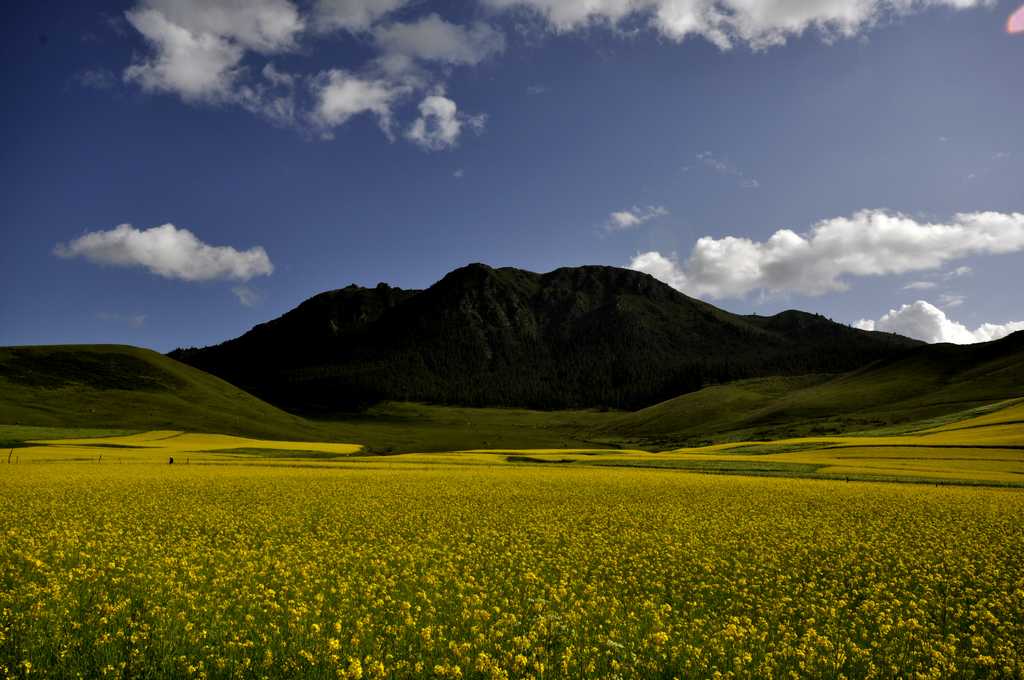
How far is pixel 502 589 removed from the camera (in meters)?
14.2

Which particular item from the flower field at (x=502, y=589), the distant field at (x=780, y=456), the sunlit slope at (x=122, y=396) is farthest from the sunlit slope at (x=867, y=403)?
the flower field at (x=502, y=589)

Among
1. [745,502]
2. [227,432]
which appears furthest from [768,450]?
[227,432]

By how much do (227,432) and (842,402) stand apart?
534 ft

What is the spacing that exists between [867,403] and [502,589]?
561 ft

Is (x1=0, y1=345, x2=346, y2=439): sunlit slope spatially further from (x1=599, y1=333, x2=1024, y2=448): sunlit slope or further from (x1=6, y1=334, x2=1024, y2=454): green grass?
(x1=599, y1=333, x2=1024, y2=448): sunlit slope

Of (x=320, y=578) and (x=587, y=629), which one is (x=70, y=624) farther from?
(x=587, y=629)

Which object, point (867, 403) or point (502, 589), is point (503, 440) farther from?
point (502, 589)

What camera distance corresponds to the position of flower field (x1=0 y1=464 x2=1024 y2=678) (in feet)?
32.7

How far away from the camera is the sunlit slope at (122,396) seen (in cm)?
12850

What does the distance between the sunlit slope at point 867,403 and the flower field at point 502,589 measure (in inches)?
4310

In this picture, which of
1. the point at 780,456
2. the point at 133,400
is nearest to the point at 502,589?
the point at 780,456

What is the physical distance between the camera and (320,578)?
48.3ft

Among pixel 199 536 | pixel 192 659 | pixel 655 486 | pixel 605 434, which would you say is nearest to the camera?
pixel 192 659

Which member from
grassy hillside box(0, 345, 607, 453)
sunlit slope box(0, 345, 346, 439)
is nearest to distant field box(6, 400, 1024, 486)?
grassy hillside box(0, 345, 607, 453)
